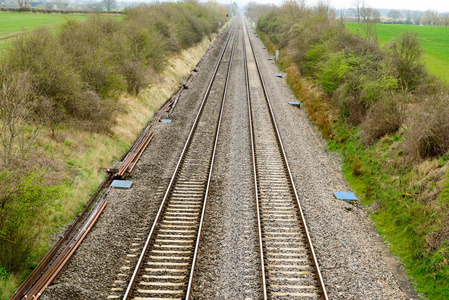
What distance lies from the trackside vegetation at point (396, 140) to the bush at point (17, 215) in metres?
10.1

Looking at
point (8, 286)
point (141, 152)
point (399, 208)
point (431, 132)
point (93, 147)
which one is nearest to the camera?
point (8, 286)

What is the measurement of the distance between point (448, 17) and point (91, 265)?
117 m

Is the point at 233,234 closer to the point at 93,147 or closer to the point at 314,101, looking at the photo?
the point at 93,147

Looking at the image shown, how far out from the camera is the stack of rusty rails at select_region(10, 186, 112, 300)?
7.57 meters

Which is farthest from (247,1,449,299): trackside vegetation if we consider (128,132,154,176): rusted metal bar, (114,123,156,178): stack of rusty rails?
(114,123,156,178): stack of rusty rails

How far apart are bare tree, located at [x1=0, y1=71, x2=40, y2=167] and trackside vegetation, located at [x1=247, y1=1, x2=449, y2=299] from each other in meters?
11.4

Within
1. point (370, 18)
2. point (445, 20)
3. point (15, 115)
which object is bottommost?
point (15, 115)

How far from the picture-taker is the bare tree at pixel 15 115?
29.7 ft

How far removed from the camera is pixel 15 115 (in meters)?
10.0

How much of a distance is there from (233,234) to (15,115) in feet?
25.0

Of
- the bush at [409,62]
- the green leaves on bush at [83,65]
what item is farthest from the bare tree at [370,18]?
the green leaves on bush at [83,65]

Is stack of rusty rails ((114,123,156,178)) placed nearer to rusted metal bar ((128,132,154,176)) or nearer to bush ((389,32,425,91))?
rusted metal bar ((128,132,154,176))

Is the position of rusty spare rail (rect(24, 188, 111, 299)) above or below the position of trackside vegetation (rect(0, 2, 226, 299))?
below

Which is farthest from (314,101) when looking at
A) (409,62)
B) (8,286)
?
(8,286)
